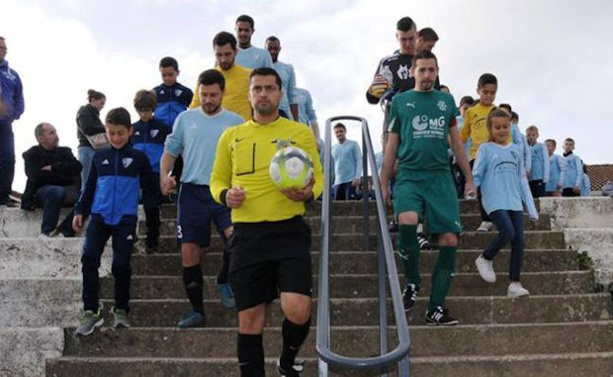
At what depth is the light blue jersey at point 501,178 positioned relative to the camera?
504cm

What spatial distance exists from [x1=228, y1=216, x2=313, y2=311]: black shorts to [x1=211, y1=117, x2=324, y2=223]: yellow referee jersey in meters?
0.07

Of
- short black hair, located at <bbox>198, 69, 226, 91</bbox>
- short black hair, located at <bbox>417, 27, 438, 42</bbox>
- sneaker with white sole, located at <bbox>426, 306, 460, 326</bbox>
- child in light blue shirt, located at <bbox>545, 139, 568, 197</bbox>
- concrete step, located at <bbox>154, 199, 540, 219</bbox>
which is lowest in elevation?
sneaker with white sole, located at <bbox>426, 306, 460, 326</bbox>

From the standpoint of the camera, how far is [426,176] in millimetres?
4531

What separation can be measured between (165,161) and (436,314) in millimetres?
2099

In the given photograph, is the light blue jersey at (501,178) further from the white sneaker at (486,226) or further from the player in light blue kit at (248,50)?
the player in light blue kit at (248,50)

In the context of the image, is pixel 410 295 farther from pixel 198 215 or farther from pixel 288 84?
pixel 288 84

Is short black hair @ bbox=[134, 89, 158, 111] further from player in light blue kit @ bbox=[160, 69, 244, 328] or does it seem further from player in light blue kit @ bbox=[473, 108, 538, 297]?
player in light blue kit @ bbox=[473, 108, 538, 297]

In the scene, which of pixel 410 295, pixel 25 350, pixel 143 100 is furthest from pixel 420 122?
pixel 25 350

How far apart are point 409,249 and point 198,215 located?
141 cm

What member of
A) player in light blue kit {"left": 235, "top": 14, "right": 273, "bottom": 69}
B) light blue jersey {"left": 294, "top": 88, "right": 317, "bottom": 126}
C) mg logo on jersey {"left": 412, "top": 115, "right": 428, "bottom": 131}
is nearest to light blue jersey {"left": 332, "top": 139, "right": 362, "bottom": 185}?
light blue jersey {"left": 294, "top": 88, "right": 317, "bottom": 126}

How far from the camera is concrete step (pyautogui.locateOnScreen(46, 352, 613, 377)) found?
405 cm

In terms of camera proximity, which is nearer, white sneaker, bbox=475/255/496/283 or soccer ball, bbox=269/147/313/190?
soccer ball, bbox=269/147/313/190

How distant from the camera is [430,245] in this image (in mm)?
5695

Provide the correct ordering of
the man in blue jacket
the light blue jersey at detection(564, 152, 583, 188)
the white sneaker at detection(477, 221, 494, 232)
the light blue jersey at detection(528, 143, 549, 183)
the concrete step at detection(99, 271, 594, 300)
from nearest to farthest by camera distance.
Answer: the concrete step at detection(99, 271, 594, 300)
the white sneaker at detection(477, 221, 494, 232)
the man in blue jacket
the light blue jersey at detection(528, 143, 549, 183)
the light blue jersey at detection(564, 152, 583, 188)
